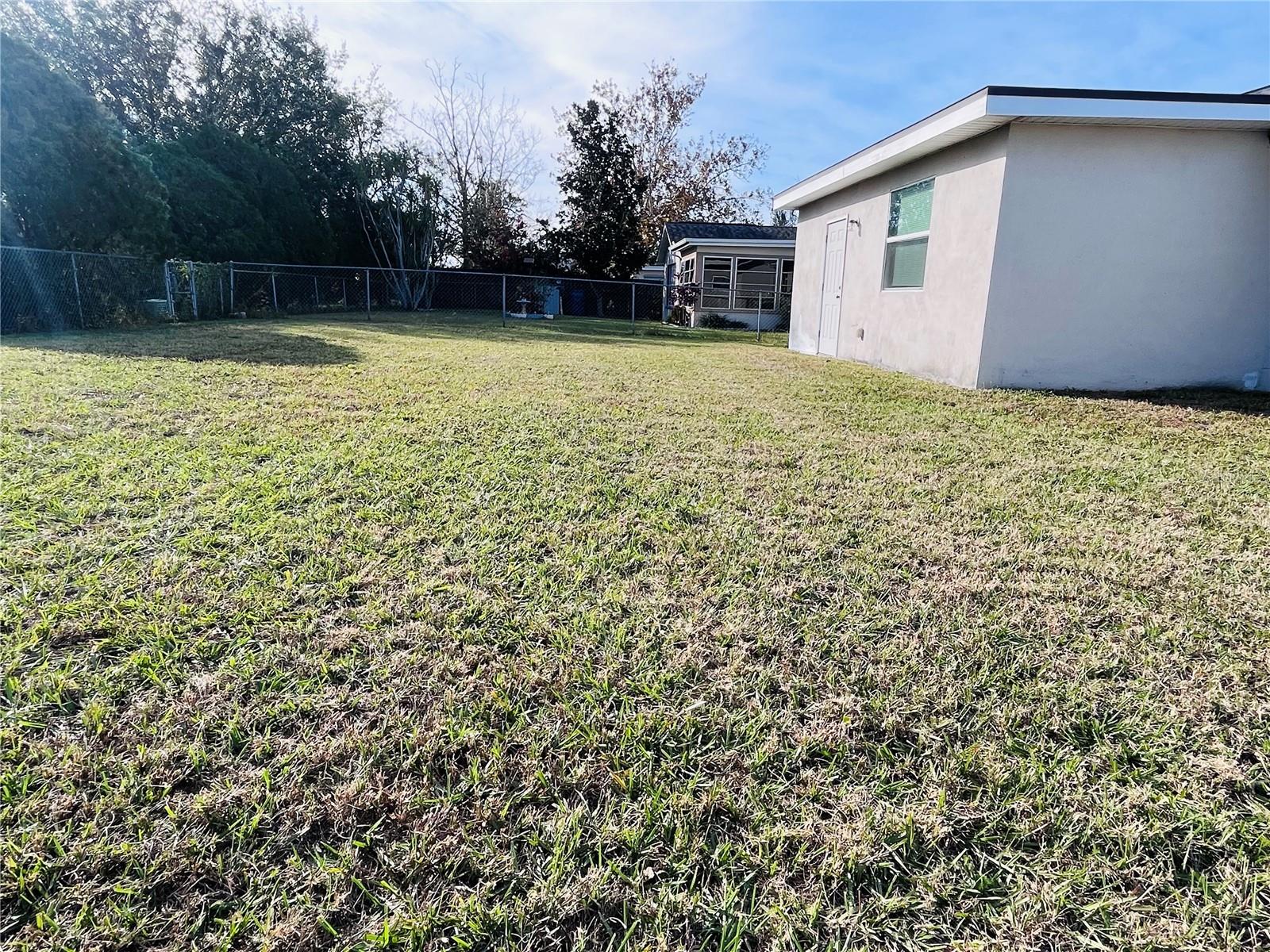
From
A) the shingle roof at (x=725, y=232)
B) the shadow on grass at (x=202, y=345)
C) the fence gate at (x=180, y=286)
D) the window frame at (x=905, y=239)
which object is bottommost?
the shadow on grass at (x=202, y=345)

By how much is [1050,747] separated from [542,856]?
4.37 ft

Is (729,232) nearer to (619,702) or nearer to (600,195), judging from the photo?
(600,195)

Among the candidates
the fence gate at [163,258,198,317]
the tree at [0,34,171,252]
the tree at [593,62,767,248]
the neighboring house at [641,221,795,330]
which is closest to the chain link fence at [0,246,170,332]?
the fence gate at [163,258,198,317]

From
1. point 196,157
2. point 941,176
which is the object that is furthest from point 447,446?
point 196,157

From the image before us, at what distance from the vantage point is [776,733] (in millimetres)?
1697

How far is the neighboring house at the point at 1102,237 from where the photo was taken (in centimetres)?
629

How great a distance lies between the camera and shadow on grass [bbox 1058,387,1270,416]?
19.6 feet

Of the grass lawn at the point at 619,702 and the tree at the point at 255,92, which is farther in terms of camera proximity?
the tree at the point at 255,92

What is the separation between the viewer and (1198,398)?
645 centimetres

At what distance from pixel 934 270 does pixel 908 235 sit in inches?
34.1

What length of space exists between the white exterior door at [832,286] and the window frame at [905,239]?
1.29m

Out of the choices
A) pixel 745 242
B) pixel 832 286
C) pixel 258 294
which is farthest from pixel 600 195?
pixel 832 286

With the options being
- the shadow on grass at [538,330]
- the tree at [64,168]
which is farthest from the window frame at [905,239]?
the tree at [64,168]

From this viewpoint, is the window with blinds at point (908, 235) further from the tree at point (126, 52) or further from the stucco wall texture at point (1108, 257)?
the tree at point (126, 52)
